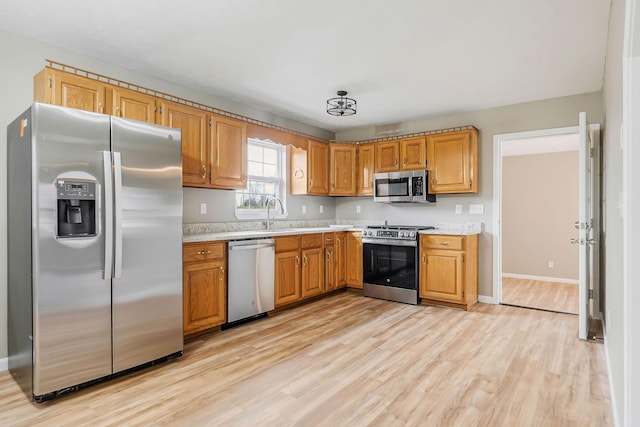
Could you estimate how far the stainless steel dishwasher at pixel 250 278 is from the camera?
11.6ft

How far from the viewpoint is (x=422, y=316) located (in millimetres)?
3965

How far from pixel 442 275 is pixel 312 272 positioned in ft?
5.06

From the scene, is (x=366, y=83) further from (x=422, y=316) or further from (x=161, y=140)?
(x=422, y=316)

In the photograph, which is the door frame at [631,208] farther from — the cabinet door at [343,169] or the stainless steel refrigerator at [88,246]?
the cabinet door at [343,169]

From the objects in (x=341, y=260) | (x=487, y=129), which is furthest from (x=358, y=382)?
(x=487, y=129)

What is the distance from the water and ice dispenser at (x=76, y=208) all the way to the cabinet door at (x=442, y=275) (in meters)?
3.44

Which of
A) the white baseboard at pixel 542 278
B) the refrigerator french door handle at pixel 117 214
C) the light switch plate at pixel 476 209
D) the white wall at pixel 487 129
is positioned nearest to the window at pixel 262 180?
the white wall at pixel 487 129

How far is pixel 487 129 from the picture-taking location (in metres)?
4.56

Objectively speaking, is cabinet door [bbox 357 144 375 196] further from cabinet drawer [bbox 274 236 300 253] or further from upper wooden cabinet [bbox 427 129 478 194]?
cabinet drawer [bbox 274 236 300 253]

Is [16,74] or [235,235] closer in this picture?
[16,74]

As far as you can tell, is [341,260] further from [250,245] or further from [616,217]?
[616,217]

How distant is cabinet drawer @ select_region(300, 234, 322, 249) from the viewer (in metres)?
4.36

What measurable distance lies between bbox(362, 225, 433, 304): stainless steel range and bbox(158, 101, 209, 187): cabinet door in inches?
89.5

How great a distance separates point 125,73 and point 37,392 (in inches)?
102
